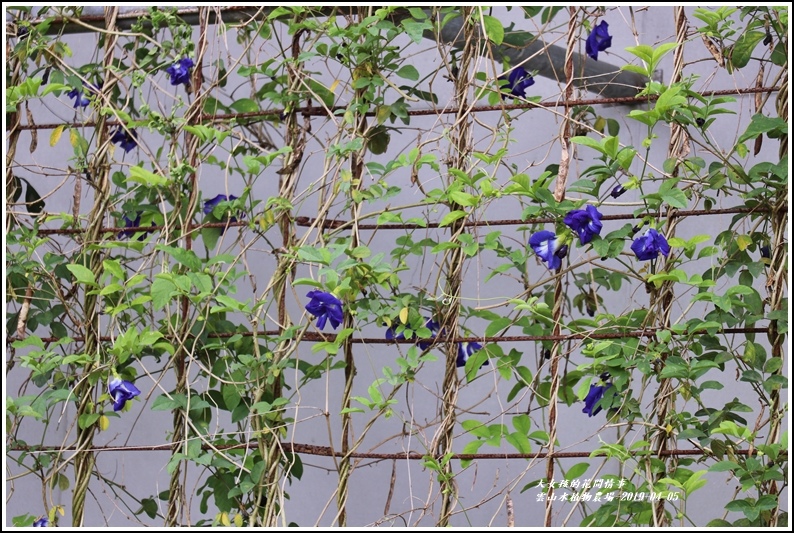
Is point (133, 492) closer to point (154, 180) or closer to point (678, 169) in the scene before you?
point (154, 180)

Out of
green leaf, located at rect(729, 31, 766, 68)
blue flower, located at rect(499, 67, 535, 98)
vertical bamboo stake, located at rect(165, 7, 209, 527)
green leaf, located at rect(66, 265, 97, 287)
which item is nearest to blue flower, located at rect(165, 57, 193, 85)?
vertical bamboo stake, located at rect(165, 7, 209, 527)

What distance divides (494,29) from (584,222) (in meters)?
0.46

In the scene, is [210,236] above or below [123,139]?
below

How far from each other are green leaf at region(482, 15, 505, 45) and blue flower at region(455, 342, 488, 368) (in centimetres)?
64

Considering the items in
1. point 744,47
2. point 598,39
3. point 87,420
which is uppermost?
point 598,39

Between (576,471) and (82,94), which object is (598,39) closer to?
(576,471)

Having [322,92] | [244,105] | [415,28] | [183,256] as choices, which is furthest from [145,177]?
[415,28]

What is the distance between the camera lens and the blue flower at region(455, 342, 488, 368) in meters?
1.82

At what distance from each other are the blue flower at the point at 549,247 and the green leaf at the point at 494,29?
42 centimetres

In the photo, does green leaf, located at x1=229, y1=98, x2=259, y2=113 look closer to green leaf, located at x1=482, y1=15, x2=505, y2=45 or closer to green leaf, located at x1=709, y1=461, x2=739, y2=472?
green leaf, located at x1=482, y1=15, x2=505, y2=45

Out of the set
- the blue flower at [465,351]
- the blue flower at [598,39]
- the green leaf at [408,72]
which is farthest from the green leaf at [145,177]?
the blue flower at [598,39]

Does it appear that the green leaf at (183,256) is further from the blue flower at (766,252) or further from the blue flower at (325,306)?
the blue flower at (766,252)

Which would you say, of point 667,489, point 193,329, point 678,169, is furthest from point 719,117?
point 193,329

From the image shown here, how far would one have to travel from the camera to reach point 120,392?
5.89ft
